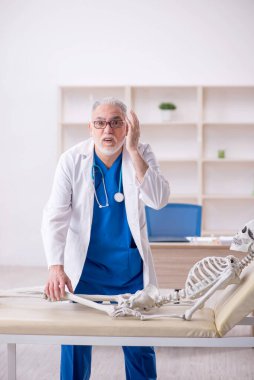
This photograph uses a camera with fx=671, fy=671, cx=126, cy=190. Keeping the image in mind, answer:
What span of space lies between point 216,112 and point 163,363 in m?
3.75

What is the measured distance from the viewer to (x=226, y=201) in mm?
6633

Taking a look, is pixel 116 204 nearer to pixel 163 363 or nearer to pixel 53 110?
pixel 163 363

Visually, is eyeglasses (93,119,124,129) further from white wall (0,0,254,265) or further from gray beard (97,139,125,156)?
white wall (0,0,254,265)

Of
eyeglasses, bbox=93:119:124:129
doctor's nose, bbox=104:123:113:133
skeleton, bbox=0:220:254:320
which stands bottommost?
skeleton, bbox=0:220:254:320

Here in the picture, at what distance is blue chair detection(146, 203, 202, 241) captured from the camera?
14.4 ft

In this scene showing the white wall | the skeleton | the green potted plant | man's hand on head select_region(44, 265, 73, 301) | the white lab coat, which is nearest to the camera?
the skeleton

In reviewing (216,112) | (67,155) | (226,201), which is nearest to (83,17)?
(216,112)

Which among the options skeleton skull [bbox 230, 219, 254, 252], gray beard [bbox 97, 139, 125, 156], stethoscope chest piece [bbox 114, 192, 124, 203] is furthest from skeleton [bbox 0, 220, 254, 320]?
gray beard [bbox 97, 139, 125, 156]

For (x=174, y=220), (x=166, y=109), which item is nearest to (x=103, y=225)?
(x=174, y=220)

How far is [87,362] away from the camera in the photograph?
2.29m

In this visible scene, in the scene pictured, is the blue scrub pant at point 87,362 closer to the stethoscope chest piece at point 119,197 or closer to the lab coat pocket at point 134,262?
the lab coat pocket at point 134,262

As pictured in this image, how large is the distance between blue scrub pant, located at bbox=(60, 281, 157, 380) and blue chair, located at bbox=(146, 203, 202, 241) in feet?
6.87

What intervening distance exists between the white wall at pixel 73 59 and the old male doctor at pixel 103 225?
4417 mm

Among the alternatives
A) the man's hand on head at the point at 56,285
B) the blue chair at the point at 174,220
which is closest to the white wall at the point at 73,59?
the blue chair at the point at 174,220
